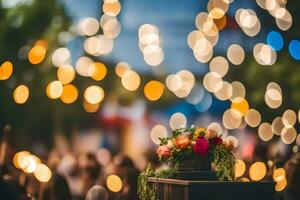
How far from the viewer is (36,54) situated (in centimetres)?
2056

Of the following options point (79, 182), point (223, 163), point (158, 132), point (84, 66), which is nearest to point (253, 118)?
point (84, 66)

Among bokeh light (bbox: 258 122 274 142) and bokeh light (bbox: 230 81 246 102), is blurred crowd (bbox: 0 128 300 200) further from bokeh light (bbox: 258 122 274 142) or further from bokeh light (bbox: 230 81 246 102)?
bokeh light (bbox: 258 122 274 142)

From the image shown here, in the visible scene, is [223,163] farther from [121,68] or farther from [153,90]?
[153,90]

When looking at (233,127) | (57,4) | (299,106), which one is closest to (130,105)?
(233,127)

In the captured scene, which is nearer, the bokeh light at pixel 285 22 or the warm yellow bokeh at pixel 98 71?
the bokeh light at pixel 285 22

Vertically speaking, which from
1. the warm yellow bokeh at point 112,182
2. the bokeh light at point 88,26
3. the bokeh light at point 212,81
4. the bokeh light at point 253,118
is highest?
the bokeh light at point 88,26

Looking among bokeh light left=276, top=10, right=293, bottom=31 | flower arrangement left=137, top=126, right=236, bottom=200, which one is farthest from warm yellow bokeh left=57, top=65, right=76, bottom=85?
flower arrangement left=137, top=126, right=236, bottom=200

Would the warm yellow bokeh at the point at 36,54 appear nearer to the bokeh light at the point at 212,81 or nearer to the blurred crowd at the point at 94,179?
the bokeh light at the point at 212,81

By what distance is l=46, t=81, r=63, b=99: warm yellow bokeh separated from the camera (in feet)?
68.1

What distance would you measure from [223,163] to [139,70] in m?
17.9

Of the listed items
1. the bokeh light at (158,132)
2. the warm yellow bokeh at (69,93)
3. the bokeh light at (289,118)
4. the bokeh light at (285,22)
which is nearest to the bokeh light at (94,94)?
the warm yellow bokeh at (69,93)

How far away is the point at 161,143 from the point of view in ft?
22.6

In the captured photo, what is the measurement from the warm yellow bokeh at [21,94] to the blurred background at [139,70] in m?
0.03

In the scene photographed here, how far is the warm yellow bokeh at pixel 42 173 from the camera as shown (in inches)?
440
